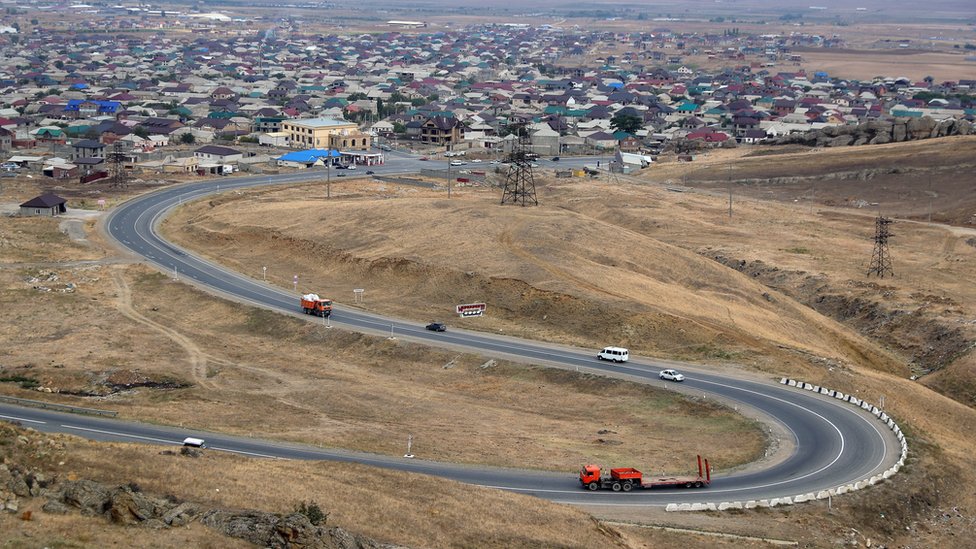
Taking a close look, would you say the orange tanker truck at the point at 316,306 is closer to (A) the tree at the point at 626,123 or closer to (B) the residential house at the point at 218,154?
(B) the residential house at the point at 218,154

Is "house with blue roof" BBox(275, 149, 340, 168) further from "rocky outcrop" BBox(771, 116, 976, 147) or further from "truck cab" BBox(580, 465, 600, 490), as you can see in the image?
"truck cab" BBox(580, 465, 600, 490)

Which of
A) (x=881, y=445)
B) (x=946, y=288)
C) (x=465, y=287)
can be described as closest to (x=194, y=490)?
(x=881, y=445)

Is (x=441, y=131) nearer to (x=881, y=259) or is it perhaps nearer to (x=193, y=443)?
(x=881, y=259)

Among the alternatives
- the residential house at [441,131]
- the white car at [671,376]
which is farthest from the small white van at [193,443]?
the residential house at [441,131]

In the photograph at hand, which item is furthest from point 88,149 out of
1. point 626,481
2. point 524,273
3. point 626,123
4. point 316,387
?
point 626,481

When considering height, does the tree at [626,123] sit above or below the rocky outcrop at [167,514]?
below

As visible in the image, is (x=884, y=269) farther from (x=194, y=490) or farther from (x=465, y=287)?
(x=194, y=490)
